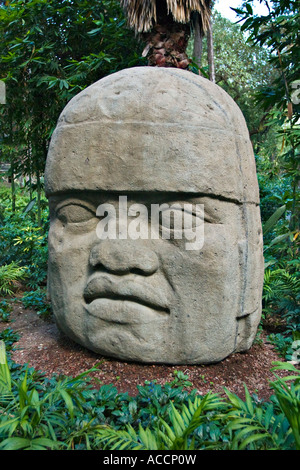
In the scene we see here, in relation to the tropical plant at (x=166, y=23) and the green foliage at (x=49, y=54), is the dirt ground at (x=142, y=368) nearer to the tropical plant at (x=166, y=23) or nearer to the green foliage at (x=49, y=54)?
the green foliage at (x=49, y=54)

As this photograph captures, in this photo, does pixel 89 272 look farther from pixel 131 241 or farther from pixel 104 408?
pixel 104 408

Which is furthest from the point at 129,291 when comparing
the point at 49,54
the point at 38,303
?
the point at 49,54

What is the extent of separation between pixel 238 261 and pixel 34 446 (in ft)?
5.76

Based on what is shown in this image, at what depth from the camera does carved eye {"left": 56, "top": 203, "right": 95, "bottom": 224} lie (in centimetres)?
288

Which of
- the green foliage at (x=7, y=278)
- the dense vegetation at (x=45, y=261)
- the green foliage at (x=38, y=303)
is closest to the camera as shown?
the dense vegetation at (x=45, y=261)

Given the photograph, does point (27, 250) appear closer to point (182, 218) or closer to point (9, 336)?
point (9, 336)

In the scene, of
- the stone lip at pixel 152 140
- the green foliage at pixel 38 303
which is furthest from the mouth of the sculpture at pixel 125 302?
the green foliage at pixel 38 303

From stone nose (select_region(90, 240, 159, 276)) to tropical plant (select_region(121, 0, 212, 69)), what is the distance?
11.5ft

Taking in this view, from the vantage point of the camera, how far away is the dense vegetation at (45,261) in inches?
75.0

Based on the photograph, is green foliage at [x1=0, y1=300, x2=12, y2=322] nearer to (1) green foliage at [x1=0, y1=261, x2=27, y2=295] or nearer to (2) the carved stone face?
(1) green foliage at [x1=0, y1=261, x2=27, y2=295]

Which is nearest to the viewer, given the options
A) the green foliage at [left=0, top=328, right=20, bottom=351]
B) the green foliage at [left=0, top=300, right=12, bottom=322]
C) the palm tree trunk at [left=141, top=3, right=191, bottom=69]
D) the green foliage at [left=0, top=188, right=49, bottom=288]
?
the green foliage at [left=0, top=328, right=20, bottom=351]

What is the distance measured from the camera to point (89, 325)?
281 cm

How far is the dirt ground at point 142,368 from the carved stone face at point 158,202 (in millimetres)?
119

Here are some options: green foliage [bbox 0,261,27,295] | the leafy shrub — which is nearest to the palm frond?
green foliage [bbox 0,261,27,295]
